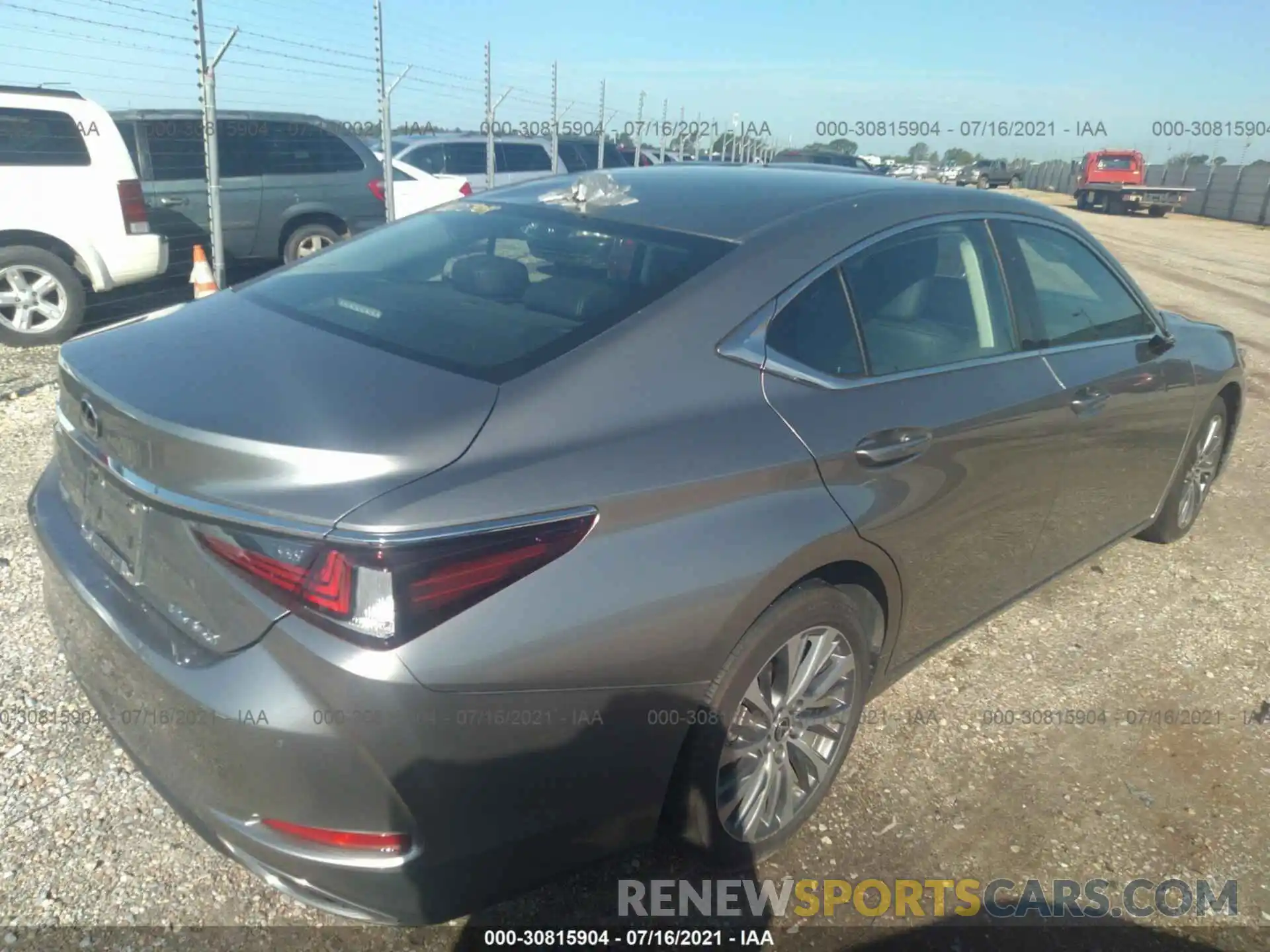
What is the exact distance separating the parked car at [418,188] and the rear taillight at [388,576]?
9700 millimetres

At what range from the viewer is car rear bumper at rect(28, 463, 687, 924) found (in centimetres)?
171

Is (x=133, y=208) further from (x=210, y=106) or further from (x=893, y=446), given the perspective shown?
(x=893, y=446)

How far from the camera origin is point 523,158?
13641 millimetres

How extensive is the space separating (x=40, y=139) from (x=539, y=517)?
7267mm

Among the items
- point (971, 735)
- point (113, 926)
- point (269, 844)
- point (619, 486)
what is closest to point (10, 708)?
point (113, 926)

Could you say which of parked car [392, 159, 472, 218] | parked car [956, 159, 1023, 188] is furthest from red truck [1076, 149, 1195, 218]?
parked car [392, 159, 472, 218]

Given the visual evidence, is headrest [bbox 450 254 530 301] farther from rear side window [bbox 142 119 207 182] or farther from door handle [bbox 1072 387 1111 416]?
rear side window [bbox 142 119 207 182]

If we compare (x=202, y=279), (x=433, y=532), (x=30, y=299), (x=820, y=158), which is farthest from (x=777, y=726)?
(x=820, y=158)

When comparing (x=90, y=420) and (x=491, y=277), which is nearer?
(x=90, y=420)

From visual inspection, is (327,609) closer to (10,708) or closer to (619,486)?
(619,486)

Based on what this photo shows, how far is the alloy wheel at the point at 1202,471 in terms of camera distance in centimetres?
447

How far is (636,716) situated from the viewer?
197 cm

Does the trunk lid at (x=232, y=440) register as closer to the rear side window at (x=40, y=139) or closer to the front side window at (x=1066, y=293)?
the front side window at (x=1066, y=293)

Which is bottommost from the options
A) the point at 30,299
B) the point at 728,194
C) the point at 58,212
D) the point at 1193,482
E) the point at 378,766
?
the point at 30,299
